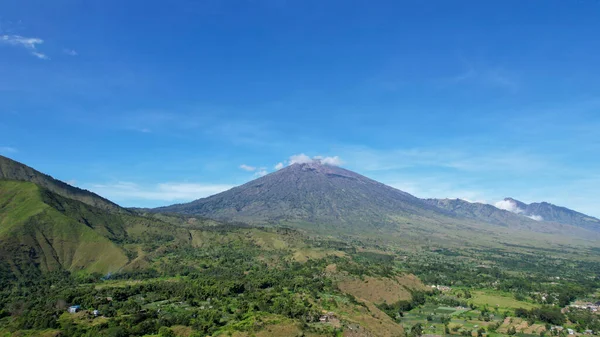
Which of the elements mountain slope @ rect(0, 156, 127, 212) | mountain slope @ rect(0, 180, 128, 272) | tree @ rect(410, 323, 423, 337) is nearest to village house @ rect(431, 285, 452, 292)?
tree @ rect(410, 323, 423, 337)

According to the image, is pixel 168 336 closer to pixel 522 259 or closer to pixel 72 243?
pixel 72 243

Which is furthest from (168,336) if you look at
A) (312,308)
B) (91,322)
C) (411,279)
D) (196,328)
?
(411,279)

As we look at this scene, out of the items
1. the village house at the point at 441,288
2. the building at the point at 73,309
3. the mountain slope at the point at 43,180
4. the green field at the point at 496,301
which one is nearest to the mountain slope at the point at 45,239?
the building at the point at 73,309

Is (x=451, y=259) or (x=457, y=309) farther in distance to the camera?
(x=451, y=259)

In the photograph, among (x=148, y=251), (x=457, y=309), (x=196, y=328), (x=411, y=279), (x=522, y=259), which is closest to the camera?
(x=196, y=328)

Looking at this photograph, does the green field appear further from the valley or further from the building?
the building
